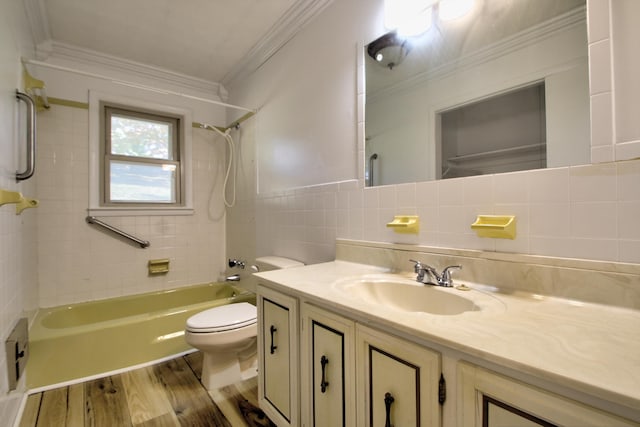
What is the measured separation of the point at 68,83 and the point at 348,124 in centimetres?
240

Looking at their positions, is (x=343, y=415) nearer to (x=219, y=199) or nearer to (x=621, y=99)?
(x=621, y=99)

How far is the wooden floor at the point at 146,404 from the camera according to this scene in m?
1.37

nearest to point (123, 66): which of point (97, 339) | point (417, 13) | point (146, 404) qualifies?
point (97, 339)

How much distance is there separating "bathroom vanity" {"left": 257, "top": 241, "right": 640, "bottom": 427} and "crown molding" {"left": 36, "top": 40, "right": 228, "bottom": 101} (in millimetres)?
2497

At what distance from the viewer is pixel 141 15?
1.94 metres

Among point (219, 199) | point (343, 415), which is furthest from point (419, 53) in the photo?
point (219, 199)

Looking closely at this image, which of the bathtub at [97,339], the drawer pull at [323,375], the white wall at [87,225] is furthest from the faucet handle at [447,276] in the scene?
the white wall at [87,225]

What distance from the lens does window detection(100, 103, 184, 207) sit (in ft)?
8.25

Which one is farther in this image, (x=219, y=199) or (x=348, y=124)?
(x=219, y=199)

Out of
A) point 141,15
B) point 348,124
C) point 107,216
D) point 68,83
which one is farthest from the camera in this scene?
point 107,216

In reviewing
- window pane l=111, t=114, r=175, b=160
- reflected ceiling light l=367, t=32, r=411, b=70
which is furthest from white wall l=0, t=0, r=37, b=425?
reflected ceiling light l=367, t=32, r=411, b=70

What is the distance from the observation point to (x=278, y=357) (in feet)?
3.85

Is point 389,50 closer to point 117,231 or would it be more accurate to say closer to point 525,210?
point 525,210

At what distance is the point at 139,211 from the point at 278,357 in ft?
7.05
